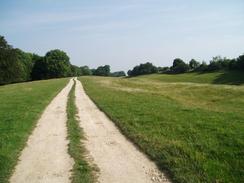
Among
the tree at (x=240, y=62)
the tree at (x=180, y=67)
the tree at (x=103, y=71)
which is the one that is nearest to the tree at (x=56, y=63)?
the tree at (x=180, y=67)

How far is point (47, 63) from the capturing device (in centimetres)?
10725

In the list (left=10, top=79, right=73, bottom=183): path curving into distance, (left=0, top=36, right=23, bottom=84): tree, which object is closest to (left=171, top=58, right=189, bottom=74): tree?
(left=0, top=36, right=23, bottom=84): tree

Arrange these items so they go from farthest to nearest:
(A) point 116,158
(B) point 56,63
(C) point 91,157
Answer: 1. (B) point 56,63
2. (C) point 91,157
3. (A) point 116,158

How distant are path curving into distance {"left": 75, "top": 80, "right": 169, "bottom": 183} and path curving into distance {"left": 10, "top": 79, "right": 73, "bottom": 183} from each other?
2.92 ft

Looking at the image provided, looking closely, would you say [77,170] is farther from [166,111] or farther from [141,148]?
[166,111]

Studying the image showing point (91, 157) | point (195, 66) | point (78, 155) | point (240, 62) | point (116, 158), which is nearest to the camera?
point (116, 158)

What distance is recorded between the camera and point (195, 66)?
418 feet

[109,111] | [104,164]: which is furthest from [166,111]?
[104,164]

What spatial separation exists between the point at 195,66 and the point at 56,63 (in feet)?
184

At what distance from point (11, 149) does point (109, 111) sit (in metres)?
9.06

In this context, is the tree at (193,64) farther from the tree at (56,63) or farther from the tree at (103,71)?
the tree at (103,71)

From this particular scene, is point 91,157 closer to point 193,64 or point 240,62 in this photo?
point 240,62

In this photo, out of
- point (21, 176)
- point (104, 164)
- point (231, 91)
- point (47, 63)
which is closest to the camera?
point (21, 176)

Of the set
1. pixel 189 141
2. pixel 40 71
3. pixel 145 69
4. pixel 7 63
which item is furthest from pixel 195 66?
pixel 189 141
